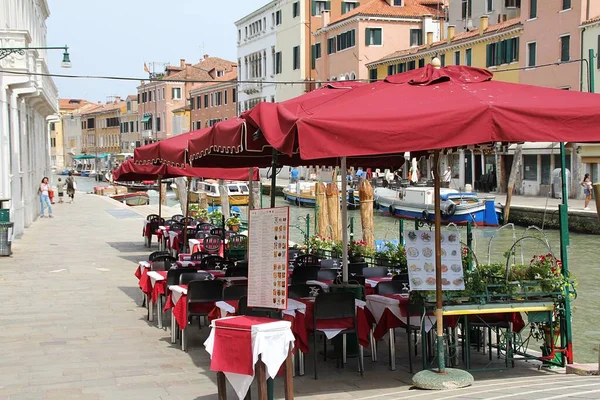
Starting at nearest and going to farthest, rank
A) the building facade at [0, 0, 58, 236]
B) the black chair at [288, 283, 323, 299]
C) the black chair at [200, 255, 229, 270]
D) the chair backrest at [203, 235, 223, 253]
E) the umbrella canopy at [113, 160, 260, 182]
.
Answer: the black chair at [288, 283, 323, 299] → the black chair at [200, 255, 229, 270] → the chair backrest at [203, 235, 223, 253] → the umbrella canopy at [113, 160, 260, 182] → the building facade at [0, 0, 58, 236]

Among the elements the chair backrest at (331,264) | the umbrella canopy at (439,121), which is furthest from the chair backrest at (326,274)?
the umbrella canopy at (439,121)

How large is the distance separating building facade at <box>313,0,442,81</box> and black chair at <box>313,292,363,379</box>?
51.8 meters

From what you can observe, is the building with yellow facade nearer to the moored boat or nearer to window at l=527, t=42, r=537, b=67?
window at l=527, t=42, r=537, b=67

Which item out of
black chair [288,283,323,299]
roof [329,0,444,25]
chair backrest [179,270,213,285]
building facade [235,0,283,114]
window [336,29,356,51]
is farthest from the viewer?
building facade [235,0,283,114]

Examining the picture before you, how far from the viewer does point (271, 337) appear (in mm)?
6105

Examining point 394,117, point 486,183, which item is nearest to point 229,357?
point 394,117

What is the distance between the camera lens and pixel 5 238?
18.5m

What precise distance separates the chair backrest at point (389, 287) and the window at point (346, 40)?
52536mm

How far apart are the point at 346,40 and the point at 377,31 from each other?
2.88m

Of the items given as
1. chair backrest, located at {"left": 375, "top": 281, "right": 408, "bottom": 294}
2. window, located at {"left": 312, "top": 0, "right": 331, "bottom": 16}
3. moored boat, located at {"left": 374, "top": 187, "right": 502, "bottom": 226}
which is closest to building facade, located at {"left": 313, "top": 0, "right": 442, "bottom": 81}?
window, located at {"left": 312, "top": 0, "right": 331, "bottom": 16}

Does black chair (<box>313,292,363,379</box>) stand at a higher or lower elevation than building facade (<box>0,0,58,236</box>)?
lower

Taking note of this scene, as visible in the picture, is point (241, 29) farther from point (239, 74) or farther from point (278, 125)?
point (278, 125)

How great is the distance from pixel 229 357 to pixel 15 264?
12320mm

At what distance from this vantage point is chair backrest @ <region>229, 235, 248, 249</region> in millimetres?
14680
